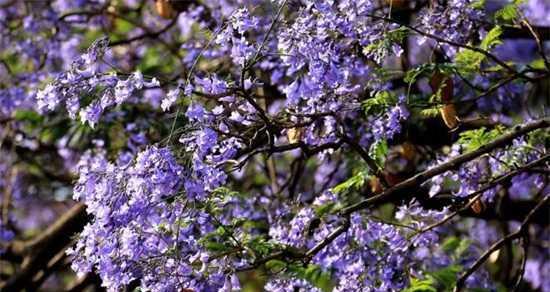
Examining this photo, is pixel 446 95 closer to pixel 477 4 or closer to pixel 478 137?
pixel 478 137

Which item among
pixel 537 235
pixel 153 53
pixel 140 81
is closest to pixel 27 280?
pixel 153 53

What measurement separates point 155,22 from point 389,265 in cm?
383

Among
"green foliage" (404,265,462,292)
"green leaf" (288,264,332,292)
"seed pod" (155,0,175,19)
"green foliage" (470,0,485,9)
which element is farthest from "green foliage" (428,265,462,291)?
"seed pod" (155,0,175,19)

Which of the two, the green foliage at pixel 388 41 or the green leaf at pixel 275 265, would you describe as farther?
the green leaf at pixel 275 265

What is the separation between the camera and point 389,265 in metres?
4.91

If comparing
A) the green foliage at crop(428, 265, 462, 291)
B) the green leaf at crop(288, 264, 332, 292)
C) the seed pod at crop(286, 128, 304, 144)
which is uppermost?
the seed pod at crop(286, 128, 304, 144)

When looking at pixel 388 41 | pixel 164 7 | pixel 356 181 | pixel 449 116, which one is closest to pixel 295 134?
pixel 356 181

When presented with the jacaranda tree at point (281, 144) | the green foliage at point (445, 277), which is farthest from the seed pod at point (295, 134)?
the green foliage at point (445, 277)

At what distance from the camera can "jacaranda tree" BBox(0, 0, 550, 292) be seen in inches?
148

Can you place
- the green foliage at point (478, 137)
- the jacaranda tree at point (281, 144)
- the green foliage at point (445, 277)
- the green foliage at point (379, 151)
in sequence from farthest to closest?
the green foliage at point (445, 277), the green foliage at point (379, 151), the green foliage at point (478, 137), the jacaranda tree at point (281, 144)

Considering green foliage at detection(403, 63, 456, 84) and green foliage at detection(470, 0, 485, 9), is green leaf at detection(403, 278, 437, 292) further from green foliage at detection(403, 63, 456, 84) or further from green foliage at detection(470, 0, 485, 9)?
green foliage at detection(470, 0, 485, 9)

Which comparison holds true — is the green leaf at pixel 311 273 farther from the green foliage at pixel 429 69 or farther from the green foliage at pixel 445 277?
the green foliage at pixel 429 69

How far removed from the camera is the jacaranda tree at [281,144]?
377 centimetres

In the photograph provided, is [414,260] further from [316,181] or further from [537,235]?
[537,235]
